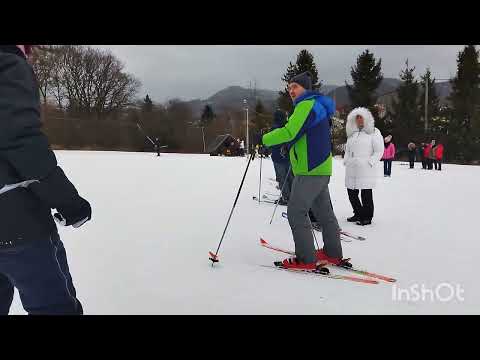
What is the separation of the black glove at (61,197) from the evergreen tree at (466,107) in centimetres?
3360

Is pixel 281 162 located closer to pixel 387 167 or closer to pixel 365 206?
pixel 365 206

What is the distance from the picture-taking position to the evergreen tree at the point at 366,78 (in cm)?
3409

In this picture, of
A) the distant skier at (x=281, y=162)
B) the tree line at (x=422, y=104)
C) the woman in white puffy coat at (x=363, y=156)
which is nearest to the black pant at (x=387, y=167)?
the distant skier at (x=281, y=162)

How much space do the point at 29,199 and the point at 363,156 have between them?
4.31 meters

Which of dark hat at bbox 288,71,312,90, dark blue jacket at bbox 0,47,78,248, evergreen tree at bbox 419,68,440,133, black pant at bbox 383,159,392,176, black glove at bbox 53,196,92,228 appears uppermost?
evergreen tree at bbox 419,68,440,133

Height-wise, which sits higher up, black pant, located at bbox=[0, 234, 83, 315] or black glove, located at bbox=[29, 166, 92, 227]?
black glove, located at bbox=[29, 166, 92, 227]

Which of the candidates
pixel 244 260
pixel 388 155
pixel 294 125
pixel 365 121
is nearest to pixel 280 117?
pixel 365 121

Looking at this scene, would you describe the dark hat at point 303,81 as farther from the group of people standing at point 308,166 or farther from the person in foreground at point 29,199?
the person in foreground at point 29,199

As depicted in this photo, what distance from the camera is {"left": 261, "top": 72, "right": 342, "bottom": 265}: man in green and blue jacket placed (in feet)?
8.99

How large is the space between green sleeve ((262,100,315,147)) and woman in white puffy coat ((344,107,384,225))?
94.6 inches

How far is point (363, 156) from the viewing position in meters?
4.88

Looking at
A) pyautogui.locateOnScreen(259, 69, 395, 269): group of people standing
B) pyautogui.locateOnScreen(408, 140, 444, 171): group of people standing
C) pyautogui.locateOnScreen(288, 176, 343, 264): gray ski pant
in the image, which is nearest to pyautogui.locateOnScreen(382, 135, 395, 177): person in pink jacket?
pyautogui.locateOnScreen(408, 140, 444, 171): group of people standing

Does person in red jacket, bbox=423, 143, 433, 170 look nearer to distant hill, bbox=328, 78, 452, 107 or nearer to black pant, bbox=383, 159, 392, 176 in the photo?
black pant, bbox=383, 159, 392, 176

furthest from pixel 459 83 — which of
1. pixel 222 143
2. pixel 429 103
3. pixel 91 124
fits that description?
pixel 91 124
